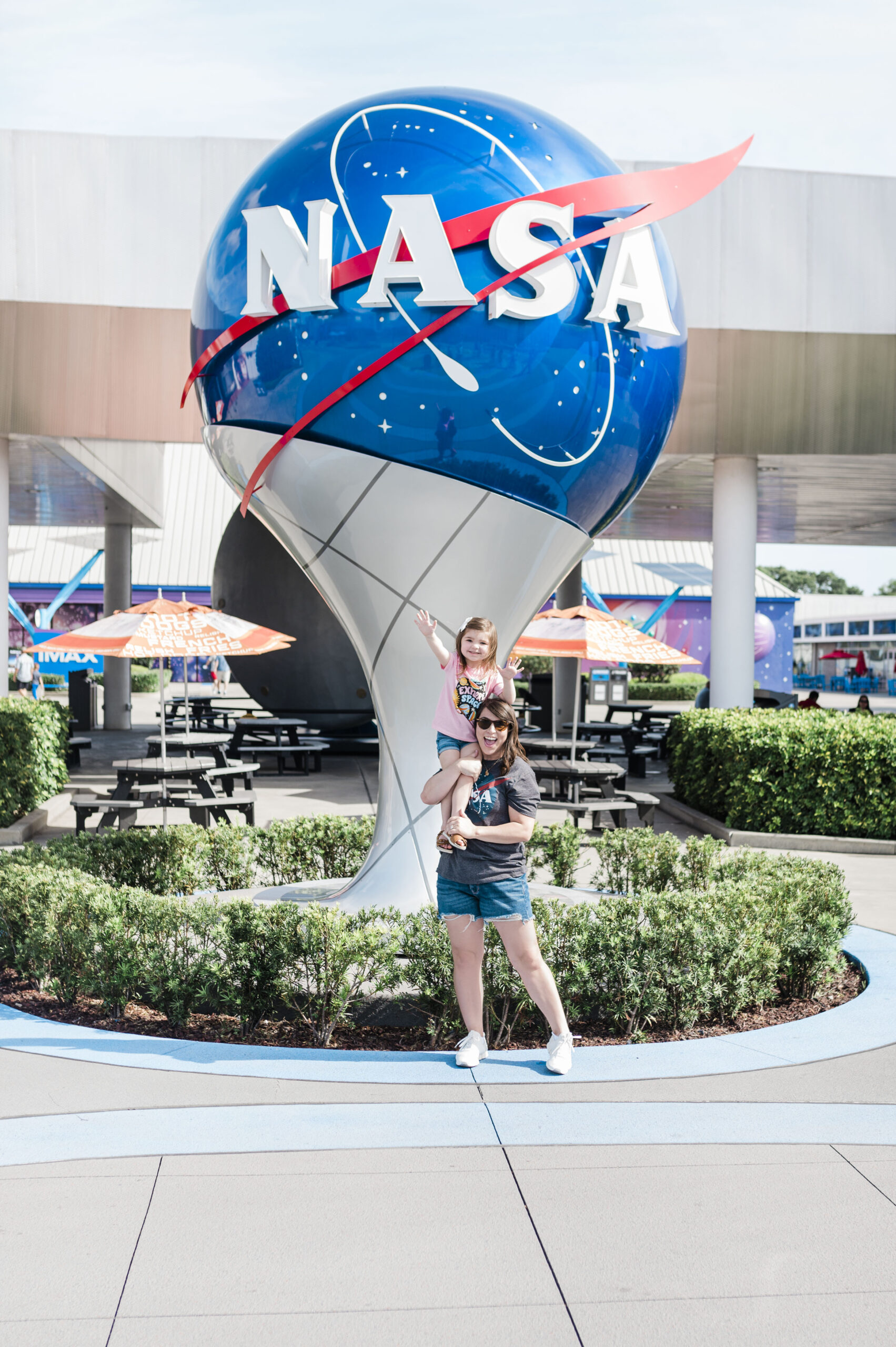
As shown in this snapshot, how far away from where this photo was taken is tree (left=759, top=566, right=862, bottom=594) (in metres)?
149

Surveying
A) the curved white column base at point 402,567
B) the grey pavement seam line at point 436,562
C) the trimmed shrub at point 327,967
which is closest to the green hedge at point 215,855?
the curved white column base at point 402,567

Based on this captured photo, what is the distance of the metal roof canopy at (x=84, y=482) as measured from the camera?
57.5ft

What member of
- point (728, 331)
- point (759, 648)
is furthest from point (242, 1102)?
point (759, 648)

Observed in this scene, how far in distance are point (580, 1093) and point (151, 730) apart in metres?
22.3

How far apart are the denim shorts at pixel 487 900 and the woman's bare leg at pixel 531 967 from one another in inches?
1.6

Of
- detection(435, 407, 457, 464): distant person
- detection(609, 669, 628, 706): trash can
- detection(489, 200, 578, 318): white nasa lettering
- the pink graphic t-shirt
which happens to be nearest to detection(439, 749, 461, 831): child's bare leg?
the pink graphic t-shirt

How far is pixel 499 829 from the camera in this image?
5.20 meters

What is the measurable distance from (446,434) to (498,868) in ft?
9.48

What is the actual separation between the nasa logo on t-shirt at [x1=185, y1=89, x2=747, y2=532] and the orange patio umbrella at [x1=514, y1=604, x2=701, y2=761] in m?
4.83

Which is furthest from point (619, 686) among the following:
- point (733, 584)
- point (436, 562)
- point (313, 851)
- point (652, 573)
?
point (436, 562)

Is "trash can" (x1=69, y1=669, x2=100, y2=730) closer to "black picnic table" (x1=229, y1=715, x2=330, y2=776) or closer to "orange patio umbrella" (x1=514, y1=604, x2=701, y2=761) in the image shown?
"black picnic table" (x1=229, y1=715, x2=330, y2=776)

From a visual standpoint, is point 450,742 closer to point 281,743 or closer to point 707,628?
point 281,743

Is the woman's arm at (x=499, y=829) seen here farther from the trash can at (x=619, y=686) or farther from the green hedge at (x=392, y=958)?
the trash can at (x=619, y=686)

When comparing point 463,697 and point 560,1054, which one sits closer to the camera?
point 560,1054
